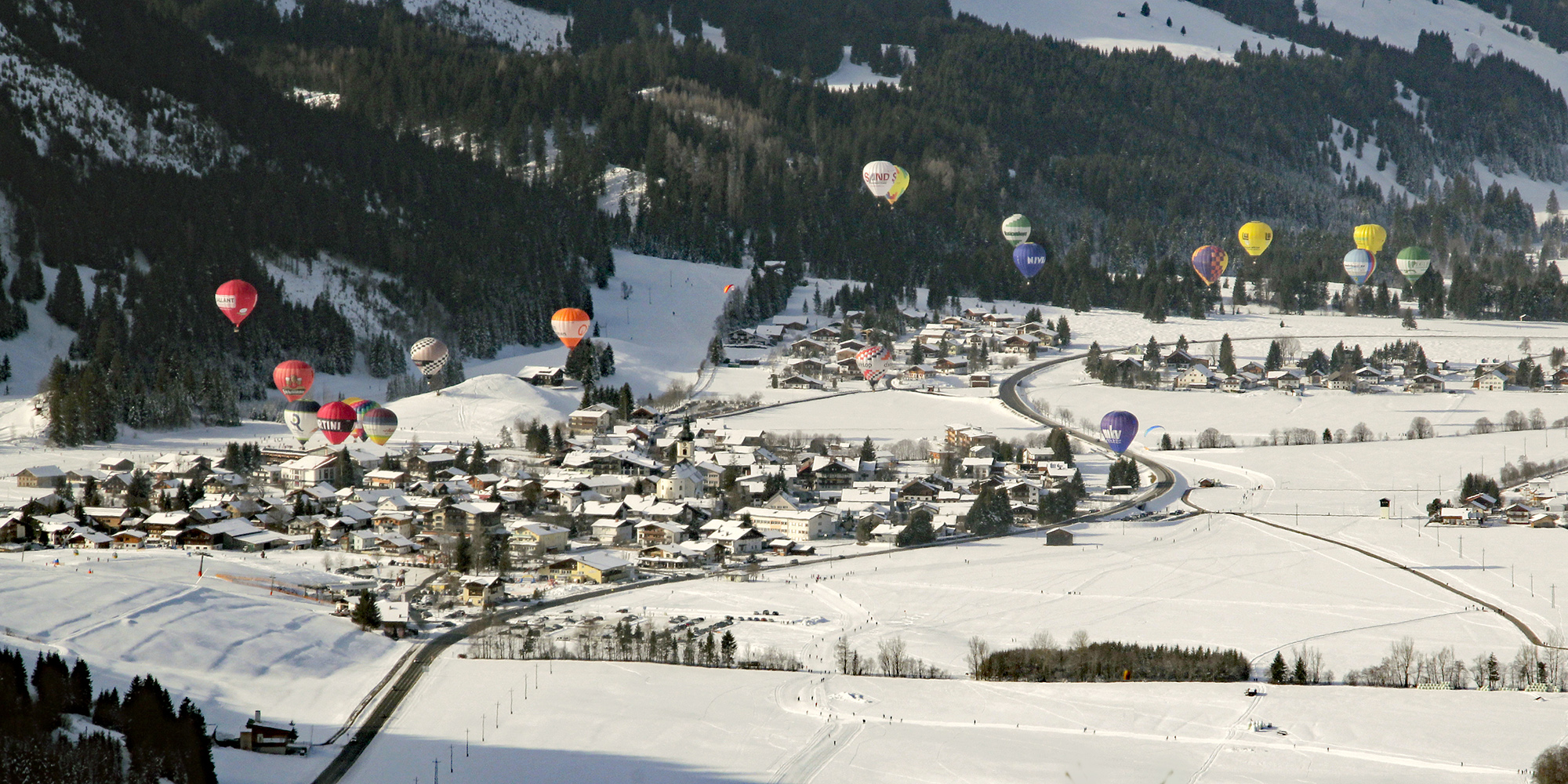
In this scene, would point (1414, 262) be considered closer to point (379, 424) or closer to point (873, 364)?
point (873, 364)

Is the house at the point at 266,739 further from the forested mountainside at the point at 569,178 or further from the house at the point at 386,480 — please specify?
the forested mountainside at the point at 569,178

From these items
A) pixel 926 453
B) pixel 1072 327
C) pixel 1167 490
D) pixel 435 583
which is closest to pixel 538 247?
pixel 1072 327

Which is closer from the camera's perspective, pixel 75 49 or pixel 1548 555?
pixel 1548 555

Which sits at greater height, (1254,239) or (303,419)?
(1254,239)

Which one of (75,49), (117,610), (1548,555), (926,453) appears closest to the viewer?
(117,610)

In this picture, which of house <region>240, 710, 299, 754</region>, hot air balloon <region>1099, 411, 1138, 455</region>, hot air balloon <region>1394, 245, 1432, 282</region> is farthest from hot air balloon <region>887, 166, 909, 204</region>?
house <region>240, 710, 299, 754</region>

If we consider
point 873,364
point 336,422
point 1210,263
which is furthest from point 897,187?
point 336,422

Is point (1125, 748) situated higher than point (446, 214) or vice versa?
point (446, 214)

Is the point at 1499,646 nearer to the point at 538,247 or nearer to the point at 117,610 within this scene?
the point at 117,610
